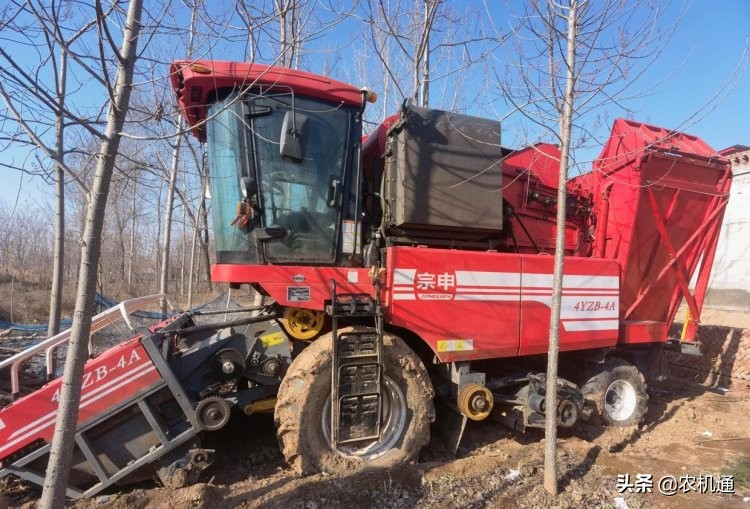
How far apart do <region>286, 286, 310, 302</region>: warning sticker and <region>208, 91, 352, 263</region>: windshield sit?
0.85 ft

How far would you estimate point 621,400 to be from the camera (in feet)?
17.4

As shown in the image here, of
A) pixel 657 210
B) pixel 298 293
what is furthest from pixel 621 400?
pixel 298 293

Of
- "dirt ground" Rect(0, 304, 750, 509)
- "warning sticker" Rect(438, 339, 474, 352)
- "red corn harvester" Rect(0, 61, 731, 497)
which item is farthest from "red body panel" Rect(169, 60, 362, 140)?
"dirt ground" Rect(0, 304, 750, 509)

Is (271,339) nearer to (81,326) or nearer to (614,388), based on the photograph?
(81,326)

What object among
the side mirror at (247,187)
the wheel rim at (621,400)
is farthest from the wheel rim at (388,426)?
the wheel rim at (621,400)

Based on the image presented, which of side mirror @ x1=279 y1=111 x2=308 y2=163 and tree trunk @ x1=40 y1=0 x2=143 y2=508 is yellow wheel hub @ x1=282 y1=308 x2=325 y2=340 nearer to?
side mirror @ x1=279 y1=111 x2=308 y2=163

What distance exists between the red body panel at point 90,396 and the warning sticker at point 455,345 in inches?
91.3

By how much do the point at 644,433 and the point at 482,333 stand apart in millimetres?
2762

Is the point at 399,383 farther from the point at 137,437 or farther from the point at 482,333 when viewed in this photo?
the point at 137,437

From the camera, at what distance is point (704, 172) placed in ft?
18.3

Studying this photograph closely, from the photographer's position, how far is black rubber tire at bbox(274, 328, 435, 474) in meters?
3.52

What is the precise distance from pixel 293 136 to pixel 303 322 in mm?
1590

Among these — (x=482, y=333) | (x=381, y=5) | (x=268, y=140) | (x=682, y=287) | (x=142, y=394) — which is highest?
(x=381, y=5)

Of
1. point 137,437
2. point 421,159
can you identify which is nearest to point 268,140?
point 421,159
